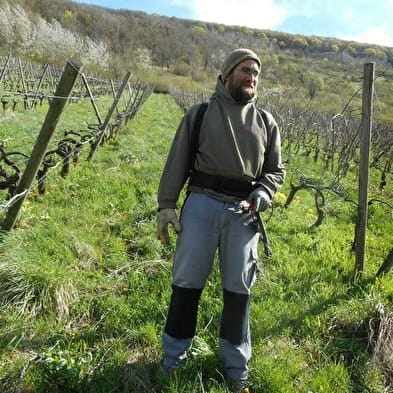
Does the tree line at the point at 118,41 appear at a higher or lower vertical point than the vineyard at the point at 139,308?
higher

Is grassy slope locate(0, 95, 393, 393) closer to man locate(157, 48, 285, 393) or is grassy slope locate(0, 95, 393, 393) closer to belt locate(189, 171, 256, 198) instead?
man locate(157, 48, 285, 393)

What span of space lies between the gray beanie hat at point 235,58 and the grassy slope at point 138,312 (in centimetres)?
197

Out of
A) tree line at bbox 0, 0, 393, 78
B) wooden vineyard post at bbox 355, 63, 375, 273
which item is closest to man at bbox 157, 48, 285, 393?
wooden vineyard post at bbox 355, 63, 375, 273

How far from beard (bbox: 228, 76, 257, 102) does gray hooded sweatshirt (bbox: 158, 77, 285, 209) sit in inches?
1.1

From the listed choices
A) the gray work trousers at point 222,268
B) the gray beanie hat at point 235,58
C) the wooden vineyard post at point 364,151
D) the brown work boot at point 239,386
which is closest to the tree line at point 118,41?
the wooden vineyard post at point 364,151

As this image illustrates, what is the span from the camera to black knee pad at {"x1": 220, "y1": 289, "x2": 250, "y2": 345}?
7.77ft

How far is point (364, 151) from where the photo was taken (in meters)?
3.81

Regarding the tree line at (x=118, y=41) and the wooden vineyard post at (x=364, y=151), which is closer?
the wooden vineyard post at (x=364, y=151)

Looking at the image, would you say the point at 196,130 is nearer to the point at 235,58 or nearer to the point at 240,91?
the point at 240,91

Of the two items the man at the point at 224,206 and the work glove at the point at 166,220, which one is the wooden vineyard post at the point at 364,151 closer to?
the man at the point at 224,206

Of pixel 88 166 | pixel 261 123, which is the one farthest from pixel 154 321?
pixel 88 166

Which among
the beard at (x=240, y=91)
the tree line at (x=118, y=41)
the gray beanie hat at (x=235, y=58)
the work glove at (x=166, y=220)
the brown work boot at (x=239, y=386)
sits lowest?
the brown work boot at (x=239, y=386)

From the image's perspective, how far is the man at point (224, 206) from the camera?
2.36 m

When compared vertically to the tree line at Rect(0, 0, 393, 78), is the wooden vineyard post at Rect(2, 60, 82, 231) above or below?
below
